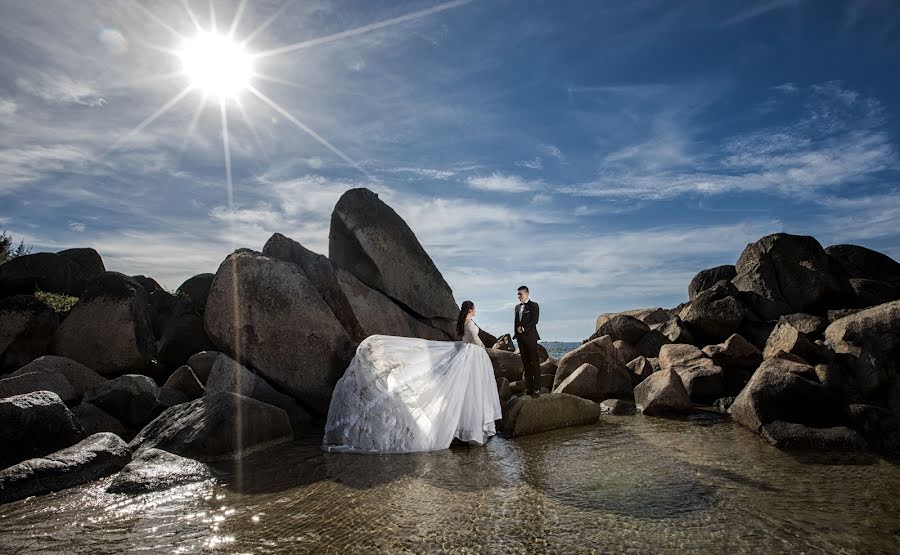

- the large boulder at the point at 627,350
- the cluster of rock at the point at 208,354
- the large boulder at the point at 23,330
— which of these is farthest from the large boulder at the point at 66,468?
the large boulder at the point at 627,350

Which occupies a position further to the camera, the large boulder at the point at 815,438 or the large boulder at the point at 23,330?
the large boulder at the point at 23,330

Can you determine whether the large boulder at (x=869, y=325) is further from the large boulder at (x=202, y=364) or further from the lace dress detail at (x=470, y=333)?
the large boulder at (x=202, y=364)

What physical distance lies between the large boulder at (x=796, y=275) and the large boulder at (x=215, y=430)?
1805 cm

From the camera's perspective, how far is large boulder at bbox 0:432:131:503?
6859 mm

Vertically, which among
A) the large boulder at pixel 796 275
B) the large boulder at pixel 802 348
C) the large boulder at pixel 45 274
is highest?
the large boulder at pixel 45 274

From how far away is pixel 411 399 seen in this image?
965 cm

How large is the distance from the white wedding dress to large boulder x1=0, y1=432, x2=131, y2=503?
10.8ft

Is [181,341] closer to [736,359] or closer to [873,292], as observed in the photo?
[736,359]

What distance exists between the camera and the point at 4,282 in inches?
719

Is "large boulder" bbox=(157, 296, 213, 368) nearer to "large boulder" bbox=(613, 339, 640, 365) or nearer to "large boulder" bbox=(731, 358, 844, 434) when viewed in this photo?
"large boulder" bbox=(731, 358, 844, 434)

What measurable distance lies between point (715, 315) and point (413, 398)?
12789mm

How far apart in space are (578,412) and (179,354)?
434 inches

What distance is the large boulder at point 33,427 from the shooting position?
7844mm

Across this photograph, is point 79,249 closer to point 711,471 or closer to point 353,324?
point 353,324
